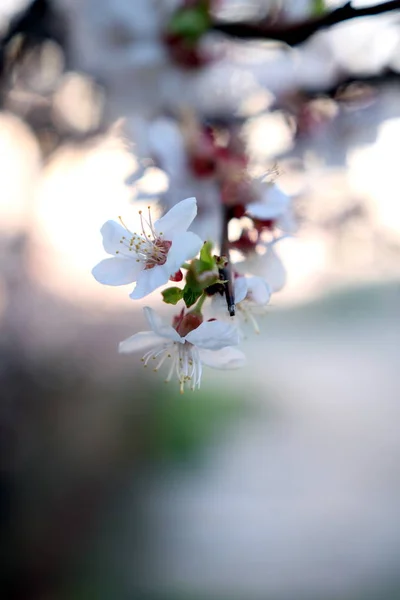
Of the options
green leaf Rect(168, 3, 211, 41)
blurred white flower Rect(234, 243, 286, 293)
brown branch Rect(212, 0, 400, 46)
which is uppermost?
green leaf Rect(168, 3, 211, 41)

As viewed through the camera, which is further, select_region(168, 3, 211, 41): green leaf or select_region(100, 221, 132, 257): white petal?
select_region(168, 3, 211, 41): green leaf

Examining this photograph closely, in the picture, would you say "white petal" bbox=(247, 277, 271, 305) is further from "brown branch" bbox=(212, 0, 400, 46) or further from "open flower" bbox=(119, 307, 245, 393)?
"brown branch" bbox=(212, 0, 400, 46)

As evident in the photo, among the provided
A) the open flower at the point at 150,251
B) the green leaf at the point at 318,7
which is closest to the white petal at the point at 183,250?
the open flower at the point at 150,251

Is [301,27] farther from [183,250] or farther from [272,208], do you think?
[183,250]

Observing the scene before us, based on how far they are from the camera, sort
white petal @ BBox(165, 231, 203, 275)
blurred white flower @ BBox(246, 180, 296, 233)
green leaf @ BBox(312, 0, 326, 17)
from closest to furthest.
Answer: white petal @ BBox(165, 231, 203, 275) < blurred white flower @ BBox(246, 180, 296, 233) < green leaf @ BBox(312, 0, 326, 17)

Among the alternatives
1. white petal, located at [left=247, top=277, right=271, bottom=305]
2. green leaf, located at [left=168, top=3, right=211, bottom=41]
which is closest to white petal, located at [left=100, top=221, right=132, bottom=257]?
white petal, located at [left=247, top=277, right=271, bottom=305]

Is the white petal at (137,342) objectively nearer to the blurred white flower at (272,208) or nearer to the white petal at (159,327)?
the white petal at (159,327)

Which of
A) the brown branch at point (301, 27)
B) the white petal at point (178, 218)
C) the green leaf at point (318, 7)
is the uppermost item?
the green leaf at point (318, 7)
